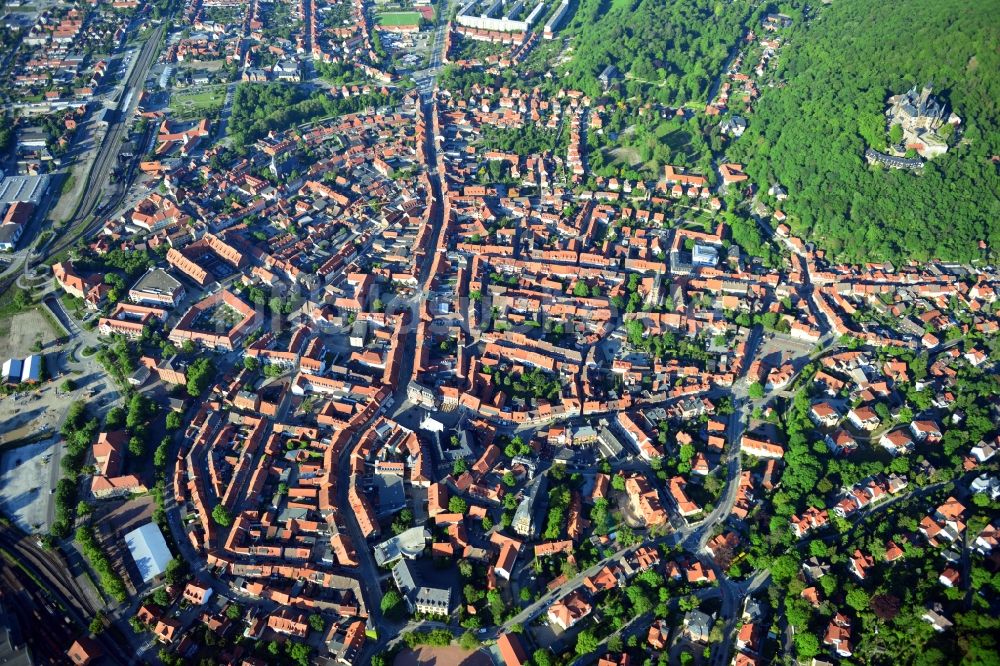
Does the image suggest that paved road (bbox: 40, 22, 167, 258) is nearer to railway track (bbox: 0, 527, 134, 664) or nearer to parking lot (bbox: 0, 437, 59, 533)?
parking lot (bbox: 0, 437, 59, 533)

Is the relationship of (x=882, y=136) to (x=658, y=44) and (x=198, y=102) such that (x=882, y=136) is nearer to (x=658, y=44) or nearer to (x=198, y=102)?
(x=658, y=44)

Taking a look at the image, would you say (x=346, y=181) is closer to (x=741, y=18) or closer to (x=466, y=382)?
(x=466, y=382)

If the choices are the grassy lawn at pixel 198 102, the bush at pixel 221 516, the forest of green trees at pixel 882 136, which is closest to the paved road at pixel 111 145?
the grassy lawn at pixel 198 102

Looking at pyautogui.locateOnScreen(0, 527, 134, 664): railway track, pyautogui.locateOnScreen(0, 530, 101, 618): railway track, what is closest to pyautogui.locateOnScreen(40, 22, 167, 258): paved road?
pyautogui.locateOnScreen(0, 530, 101, 618): railway track

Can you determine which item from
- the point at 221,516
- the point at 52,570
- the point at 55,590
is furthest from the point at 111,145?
the point at 55,590

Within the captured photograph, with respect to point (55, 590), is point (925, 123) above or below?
above

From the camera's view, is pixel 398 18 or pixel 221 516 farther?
pixel 398 18
